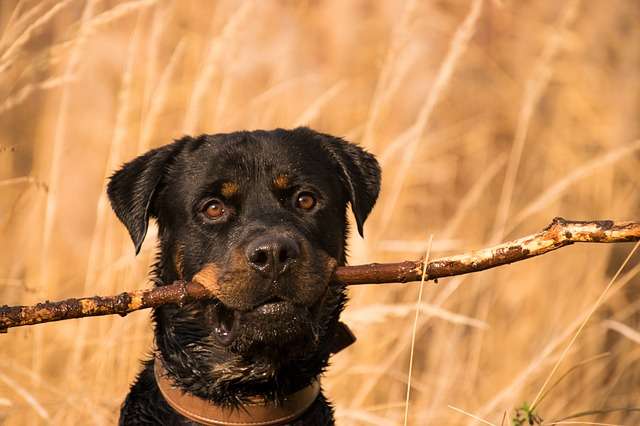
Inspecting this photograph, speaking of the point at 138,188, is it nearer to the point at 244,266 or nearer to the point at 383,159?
the point at 244,266

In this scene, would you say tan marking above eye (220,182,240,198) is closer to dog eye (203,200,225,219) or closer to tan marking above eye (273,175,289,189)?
dog eye (203,200,225,219)

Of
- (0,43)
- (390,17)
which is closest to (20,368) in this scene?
(0,43)

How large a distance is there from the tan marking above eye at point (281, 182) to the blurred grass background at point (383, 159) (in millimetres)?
1004

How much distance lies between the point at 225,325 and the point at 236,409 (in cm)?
29

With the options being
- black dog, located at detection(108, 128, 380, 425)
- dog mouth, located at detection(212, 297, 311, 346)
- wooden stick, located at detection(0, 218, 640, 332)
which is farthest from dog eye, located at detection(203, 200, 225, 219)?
wooden stick, located at detection(0, 218, 640, 332)

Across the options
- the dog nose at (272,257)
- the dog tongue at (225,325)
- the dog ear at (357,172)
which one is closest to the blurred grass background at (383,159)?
the dog ear at (357,172)

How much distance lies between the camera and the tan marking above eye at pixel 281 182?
11.5 ft

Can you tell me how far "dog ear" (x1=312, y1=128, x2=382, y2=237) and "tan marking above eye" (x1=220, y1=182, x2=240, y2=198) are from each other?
55 centimetres

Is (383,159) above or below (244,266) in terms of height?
above

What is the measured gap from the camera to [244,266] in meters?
2.98

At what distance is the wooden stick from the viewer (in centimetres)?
250

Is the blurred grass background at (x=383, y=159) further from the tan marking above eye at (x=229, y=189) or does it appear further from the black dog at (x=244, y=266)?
the tan marking above eye at (x=229, y=189)

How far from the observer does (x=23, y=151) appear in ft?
19.0

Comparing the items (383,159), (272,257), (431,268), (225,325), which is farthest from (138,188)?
(383,159)
